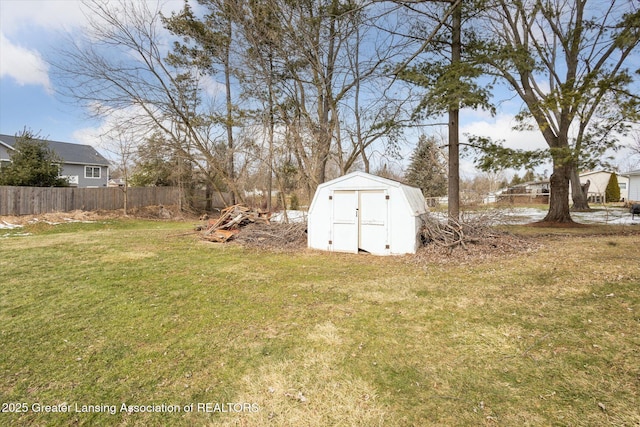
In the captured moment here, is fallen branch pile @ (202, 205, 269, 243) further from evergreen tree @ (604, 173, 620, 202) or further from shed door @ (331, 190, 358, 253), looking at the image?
evergreen tree @ (604, 173, 620, 202)

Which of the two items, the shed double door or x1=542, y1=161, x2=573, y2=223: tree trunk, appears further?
x1=542, y1=161, x2=573, y2=223: tree trunk

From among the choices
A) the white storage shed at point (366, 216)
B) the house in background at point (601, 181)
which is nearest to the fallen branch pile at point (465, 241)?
the white storage shed at point (366, 216)

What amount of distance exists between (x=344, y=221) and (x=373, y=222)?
770 mm

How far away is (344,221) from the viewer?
805cm

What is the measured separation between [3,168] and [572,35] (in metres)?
25.4

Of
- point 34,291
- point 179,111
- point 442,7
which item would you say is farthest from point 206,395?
point 179,111

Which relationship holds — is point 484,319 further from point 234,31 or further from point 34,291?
point 234,31

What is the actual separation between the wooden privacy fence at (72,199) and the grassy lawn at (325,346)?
37.6 feet

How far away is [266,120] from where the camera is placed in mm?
12227

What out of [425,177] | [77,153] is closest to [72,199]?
[77,153]

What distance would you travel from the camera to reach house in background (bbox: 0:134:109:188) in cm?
2722

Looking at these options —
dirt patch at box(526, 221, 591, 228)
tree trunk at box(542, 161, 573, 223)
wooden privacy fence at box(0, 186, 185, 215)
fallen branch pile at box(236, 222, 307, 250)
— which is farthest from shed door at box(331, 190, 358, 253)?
wooden privacy fence at box(0, 186, 185, 215)

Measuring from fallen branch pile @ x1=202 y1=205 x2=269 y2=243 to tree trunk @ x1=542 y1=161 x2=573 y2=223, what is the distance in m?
11.4

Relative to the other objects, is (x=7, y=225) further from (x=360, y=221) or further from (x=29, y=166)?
(x=360, y=221)
